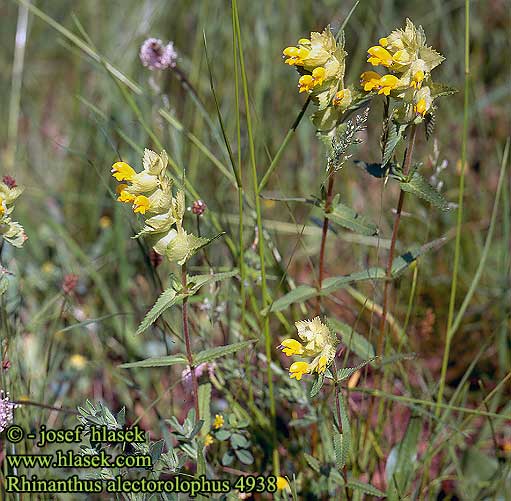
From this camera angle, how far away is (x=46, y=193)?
81.4 inches

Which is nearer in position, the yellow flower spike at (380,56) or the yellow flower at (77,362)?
the yellow flower spike at (380,56)

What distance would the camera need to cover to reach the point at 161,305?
104 centimetres

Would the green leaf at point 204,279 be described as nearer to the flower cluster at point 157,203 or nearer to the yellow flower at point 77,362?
the flower cluster at point 157,203

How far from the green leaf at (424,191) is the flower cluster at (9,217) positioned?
64cm

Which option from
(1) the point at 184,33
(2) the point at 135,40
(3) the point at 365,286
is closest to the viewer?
(3) the point at 365,286

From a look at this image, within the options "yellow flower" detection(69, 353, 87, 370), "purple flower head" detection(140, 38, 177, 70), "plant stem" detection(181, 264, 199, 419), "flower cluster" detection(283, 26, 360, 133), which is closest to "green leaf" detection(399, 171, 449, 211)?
"flower cluster" detection(283, 26, 360, 133)

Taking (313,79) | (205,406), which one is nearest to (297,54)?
(313,79)

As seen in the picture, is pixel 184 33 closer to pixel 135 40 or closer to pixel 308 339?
pixel 135 40

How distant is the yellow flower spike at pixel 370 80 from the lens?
104 cm

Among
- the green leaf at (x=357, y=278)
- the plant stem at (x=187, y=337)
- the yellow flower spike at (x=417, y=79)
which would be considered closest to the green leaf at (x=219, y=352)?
the plant stem at (x=187, y=337)

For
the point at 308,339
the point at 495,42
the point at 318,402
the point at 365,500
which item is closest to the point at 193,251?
the point at 308,339

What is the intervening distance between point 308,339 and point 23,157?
1587mm

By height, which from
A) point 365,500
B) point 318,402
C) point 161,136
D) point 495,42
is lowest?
point 365,500

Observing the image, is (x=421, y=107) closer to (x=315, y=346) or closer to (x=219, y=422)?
(x=315, y=346)
